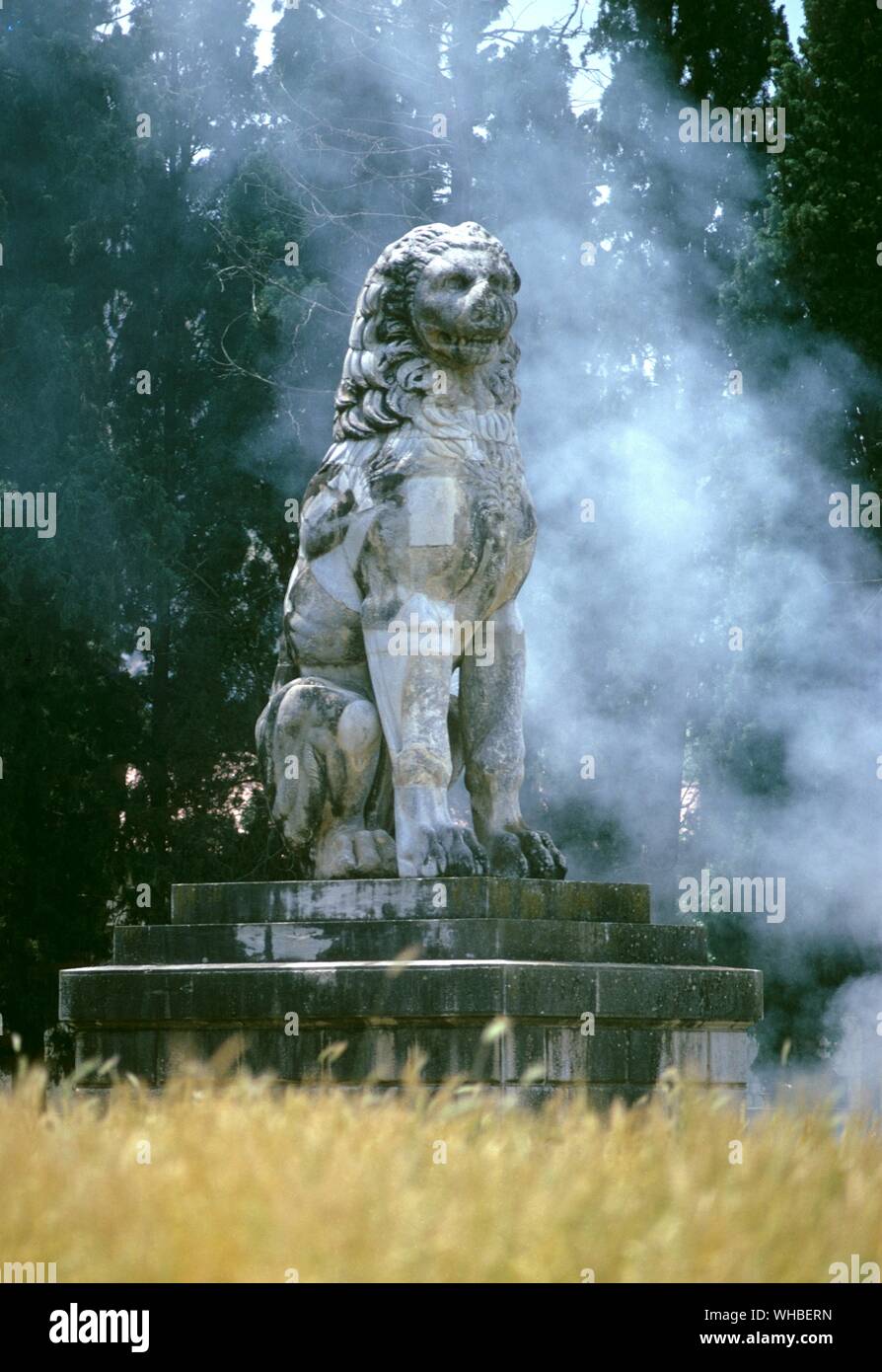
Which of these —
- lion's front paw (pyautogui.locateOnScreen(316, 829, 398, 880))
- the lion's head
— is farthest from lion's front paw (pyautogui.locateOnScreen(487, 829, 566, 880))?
the lion's head

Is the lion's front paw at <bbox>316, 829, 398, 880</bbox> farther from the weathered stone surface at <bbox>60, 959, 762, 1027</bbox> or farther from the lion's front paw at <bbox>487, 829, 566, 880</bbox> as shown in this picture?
the weathered stone surface at <bbox>60, 959, 762, 1027</bbox>

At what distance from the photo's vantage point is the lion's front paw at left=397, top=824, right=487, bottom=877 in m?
7.39

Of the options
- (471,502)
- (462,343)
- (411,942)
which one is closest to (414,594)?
(471,502)

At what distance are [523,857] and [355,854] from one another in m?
0.60

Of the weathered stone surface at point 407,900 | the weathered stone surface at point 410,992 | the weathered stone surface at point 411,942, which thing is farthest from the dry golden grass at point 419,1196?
the weathered stone surface at point 407,900

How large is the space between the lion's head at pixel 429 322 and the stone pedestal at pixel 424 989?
180cm

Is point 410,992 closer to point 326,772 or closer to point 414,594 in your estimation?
point 326,772

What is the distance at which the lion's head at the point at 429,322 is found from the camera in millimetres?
7617

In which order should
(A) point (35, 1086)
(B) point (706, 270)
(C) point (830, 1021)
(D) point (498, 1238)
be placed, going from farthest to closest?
(B) point (706, 270) → (C) point (830, 1021) → (A) point (35, 1086) → (D) point (498, 1238)

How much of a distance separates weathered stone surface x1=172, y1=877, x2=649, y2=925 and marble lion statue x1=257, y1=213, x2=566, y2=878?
0.22 meters

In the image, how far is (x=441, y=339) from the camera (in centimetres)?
765

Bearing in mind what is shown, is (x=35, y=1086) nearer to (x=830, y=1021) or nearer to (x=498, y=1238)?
(x=498, y=1238)

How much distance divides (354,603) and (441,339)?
101 cm

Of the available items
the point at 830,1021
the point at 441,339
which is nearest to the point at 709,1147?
the point at 441,339
